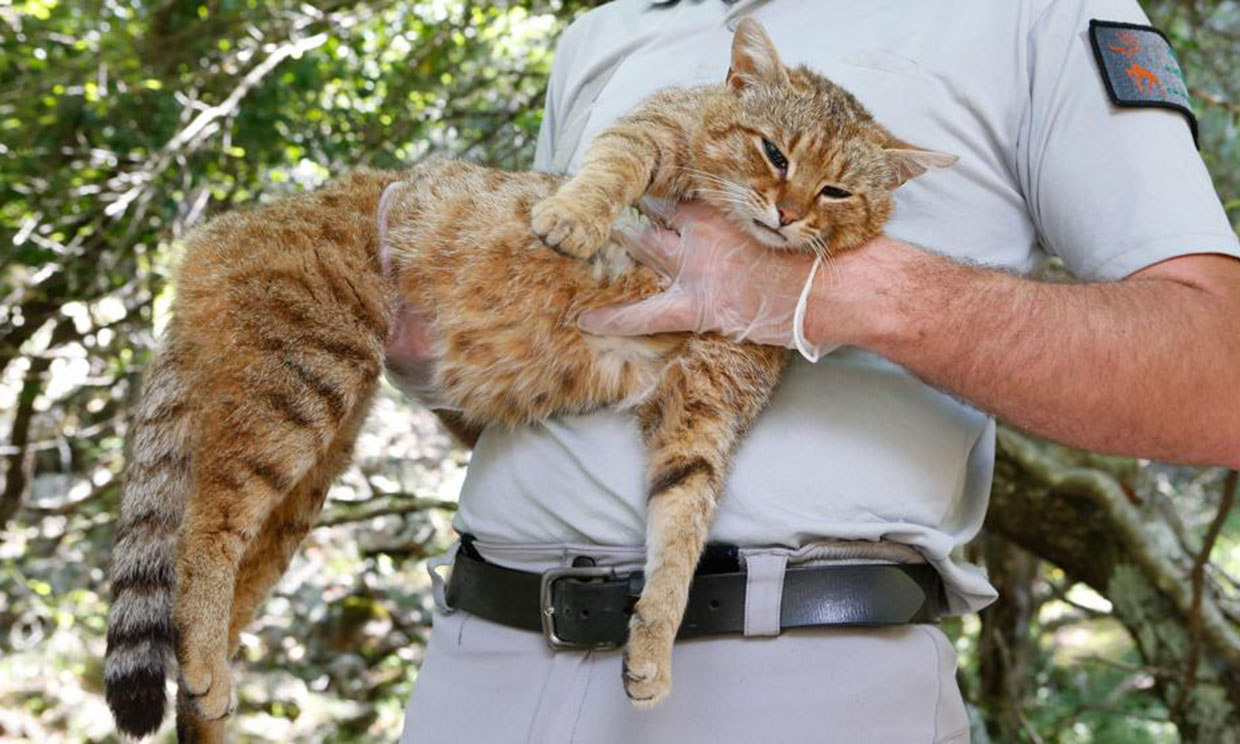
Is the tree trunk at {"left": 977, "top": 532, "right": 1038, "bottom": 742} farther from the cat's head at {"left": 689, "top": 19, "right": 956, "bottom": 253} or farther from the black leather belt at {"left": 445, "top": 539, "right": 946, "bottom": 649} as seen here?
the black leather belt at {"left": 445, "top": 539, "right": 946, "bottom": 649}

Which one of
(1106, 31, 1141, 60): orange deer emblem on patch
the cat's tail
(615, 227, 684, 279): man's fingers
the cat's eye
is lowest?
the cat's tail

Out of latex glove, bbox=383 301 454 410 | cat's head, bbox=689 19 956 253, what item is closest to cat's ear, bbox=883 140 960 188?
cat's head, bbox=689 19 956 253

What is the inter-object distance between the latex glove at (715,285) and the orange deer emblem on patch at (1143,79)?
2.02ft

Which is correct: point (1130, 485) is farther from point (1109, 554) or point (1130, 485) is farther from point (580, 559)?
point (580, 559)

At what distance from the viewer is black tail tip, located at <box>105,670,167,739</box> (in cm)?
234

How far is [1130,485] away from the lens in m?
4.68

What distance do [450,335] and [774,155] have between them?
A: 81 centimetres

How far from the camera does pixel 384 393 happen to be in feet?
17.1

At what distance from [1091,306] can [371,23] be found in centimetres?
445

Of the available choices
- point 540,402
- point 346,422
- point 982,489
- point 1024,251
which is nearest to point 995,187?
point 1024,251

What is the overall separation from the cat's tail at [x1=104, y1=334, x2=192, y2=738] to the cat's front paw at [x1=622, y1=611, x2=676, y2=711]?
1.01 m

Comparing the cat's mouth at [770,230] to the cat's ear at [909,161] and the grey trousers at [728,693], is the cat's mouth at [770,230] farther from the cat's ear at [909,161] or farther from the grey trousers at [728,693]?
the grey trousers at [728,693]

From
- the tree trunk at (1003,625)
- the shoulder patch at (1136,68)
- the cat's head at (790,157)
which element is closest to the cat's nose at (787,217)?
the cat's head at (790,157)

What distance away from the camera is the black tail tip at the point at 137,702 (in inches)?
92.2
